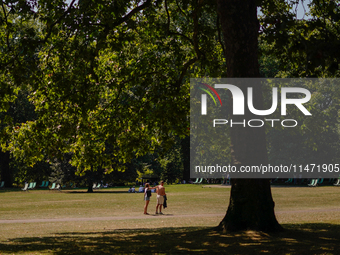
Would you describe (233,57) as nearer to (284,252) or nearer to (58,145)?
(284,252)

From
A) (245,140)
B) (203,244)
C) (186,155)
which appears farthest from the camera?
(186,155)

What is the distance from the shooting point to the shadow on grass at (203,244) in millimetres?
9087

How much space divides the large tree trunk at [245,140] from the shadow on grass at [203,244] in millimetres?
405

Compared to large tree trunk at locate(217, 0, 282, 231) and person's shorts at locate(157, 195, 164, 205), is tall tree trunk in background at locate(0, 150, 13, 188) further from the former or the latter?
large tree trunk at locate(217, 0, 282, 231)

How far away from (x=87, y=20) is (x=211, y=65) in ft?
19.8

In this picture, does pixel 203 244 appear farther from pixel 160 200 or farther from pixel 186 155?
pixel 186 155

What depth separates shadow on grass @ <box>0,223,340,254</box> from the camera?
29.8ft

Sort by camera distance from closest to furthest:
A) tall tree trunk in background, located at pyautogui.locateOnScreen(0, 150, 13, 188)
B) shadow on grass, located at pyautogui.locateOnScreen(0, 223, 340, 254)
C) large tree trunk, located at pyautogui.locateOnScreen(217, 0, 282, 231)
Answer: shadow on grass, located at pyautogui.locateOnScreen(0, 223, 340, 254), large tree trunk, located at pyautogui.locateOnScreen(217, 0, 282, 231), tall tree trunk in background, located at pyautogui.locateOnScreen(0, 150, 13, 188)

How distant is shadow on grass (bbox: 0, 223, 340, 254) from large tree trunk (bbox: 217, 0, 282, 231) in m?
0.41

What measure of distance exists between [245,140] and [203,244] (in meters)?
2.88

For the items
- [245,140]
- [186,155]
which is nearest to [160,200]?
[245,140]

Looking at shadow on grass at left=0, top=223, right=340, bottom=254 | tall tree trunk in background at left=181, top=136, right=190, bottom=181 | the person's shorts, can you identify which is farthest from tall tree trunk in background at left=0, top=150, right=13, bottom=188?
shadow on grass at left=0, top=223, right=340, bottom=254

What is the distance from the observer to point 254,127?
36.6 ft

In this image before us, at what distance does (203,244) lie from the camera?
982cm
